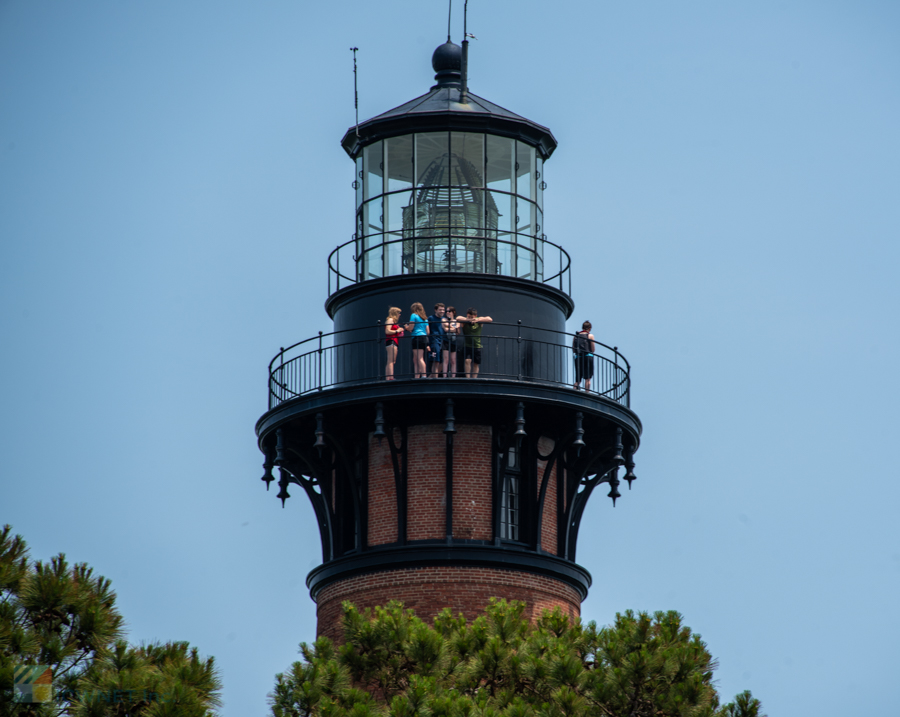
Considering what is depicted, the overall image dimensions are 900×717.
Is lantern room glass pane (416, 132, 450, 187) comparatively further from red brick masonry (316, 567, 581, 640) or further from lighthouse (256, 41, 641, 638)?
red brick masonry (316, 567, 581, 640)

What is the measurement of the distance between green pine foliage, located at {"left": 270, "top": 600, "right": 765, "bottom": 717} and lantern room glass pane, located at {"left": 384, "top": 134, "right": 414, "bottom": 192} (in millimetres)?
9826

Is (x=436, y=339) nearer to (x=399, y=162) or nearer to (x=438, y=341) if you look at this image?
(x=438, y=341)

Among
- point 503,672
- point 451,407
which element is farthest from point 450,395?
point 503,672

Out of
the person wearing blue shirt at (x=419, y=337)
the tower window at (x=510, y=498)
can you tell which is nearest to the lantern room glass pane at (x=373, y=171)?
the person wearing blue shirt at (x=419, y=337)

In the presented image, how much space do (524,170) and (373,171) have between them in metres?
2.67

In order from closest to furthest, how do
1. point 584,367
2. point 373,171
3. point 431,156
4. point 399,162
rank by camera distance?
point 584,367, point 431,156, point 399,162, point 373,171

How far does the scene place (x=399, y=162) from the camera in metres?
35.1

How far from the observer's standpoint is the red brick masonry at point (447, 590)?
32031 millimetres

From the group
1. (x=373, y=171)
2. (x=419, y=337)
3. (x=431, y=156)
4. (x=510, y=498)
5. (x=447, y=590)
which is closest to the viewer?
(x=447, y=590)

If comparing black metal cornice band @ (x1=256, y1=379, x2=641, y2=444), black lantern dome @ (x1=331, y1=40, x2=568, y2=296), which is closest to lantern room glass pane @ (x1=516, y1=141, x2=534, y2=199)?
black lantern dome @ (x1=331, y1=40, x2=568, y2=296)

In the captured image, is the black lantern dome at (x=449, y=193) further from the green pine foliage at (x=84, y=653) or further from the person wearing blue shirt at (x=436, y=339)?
the green pine foliage at (x=84, y=653)

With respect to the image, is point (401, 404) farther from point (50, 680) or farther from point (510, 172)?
point (50, 680)

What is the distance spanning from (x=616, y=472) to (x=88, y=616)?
12638mm

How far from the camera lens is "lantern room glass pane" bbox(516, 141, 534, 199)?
1387 inches
